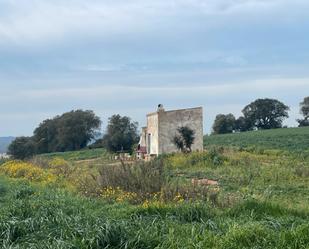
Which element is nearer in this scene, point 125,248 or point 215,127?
point 125,248

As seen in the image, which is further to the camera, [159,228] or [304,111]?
[304,111]

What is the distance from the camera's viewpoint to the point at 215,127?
287 ft

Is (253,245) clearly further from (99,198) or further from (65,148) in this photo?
(65,148)

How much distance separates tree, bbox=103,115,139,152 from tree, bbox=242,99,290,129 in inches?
1308

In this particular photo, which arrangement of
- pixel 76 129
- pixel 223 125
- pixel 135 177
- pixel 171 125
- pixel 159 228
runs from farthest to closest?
pixel 223 125 → pixel 76 129 → pixel 171 125 → pixel 135 177 → pixel 159 228

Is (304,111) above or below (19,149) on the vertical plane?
above

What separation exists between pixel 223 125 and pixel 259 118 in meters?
7.28

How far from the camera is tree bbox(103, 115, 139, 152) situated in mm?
55281

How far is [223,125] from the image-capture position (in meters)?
87.2

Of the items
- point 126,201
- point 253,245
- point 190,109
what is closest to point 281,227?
point 253,245

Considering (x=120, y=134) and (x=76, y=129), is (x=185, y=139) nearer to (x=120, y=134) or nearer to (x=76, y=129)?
(x=120, y=134)

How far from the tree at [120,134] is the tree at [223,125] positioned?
2950 cm

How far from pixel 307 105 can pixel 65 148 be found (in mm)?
38869

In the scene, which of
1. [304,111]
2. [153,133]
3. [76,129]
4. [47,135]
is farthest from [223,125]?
[153,133]
